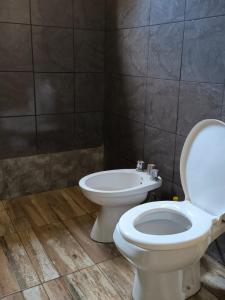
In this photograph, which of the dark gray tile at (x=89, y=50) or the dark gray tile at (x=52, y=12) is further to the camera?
the dark gray tile at (x=89, y=50)

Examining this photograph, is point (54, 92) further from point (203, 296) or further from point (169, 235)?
point (203, 296)

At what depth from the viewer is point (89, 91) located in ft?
9.15

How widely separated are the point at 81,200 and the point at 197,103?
53.2 inches

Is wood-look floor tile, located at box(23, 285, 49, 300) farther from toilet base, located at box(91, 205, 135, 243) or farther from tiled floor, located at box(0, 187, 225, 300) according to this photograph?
toilet base, located at box(91, 205, 135, 243)

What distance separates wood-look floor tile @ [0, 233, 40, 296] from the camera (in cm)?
171

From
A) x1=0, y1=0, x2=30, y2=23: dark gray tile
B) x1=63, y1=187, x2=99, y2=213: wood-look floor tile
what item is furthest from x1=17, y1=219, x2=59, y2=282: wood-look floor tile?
x1=0, y1=0, x2=30, y2=23: dark gray tile

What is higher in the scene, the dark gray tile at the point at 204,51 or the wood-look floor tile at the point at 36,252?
the dark gray tile at the point at 204,51

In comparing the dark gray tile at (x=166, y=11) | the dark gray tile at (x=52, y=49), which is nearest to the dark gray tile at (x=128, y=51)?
the dark gray tile at (x=166, y=11)

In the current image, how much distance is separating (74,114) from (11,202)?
36.8 inches

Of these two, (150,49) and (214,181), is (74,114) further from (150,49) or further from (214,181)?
(214,181)

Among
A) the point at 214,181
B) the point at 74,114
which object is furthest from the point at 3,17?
the point at 214,181

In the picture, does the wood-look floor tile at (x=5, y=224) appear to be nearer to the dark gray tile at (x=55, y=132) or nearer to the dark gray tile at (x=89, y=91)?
the dark gray tile at (x=55, y=132)

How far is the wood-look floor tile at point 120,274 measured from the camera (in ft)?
5.51

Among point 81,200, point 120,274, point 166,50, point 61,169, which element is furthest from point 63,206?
point 166,50
